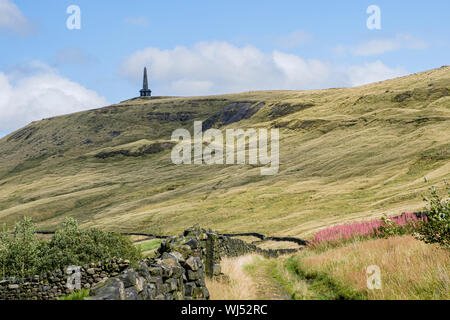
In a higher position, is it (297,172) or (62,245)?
(297,172)

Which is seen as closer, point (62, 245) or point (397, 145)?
point (62, 245)

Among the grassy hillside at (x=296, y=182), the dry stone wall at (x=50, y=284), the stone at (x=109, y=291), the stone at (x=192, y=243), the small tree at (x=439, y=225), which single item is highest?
the grassy hillside at (x=296, y=182)

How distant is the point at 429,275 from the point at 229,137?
179704mm

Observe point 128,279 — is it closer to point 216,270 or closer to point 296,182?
point 216,270

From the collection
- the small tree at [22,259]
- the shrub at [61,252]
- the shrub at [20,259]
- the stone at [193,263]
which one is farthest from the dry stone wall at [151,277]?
the shrub at [20,259]

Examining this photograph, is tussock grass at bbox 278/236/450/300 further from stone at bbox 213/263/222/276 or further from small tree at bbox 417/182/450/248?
stone at bbox 213/263/222/276

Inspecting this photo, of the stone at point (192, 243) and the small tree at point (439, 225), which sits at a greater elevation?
the small tree at point (439, 225)

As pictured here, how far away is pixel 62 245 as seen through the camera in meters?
27.8

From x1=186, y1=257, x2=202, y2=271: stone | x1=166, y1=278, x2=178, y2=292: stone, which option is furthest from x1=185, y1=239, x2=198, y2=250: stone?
x1=166, y1=278, x2=178, y2=292: stone

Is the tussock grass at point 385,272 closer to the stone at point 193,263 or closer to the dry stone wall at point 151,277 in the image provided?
the stone at point 193,263

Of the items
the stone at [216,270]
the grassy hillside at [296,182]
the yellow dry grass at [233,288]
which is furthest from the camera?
the grassy hillside at [296,182]
